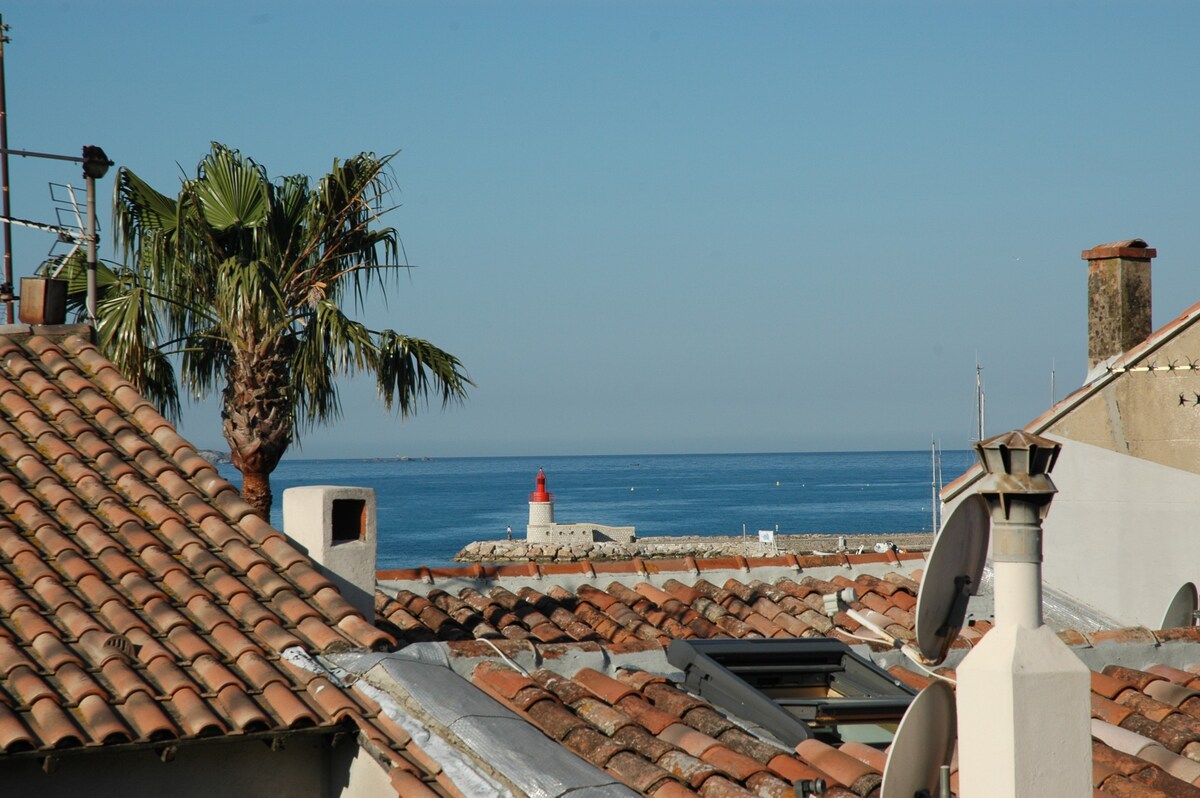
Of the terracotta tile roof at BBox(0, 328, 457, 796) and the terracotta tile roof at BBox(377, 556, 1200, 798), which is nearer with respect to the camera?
the terracotta tile roof at BBox(0, 328, 457, 796)

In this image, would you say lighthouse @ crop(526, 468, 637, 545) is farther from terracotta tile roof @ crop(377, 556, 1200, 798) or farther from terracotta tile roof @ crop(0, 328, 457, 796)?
terracotta tile roof @ crop(0, 328, 457, 796)

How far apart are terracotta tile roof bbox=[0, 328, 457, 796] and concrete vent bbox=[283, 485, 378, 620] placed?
40 centimetres

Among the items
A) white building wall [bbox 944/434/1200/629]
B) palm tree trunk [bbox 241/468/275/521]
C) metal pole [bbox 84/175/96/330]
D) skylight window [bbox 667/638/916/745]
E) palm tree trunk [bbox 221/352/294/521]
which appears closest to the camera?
skylight window [bbox 667/638/916/745]

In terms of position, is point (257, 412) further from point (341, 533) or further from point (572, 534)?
point (572, 534)

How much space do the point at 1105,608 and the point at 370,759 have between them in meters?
9.23

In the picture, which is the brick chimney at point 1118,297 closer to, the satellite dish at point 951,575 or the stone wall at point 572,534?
the satellite dish at point 951,575

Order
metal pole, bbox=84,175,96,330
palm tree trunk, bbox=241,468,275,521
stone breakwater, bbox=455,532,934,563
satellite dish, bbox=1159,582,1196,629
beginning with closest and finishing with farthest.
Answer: metal pole, bbox=84,175,96,330
satellite dish, bbox=1159,582,1196,629
palm tree trunk, bbox=241,468,275,521
stone breakwater, bbox=455,532,934,563

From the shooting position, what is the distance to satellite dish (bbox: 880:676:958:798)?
179 inches

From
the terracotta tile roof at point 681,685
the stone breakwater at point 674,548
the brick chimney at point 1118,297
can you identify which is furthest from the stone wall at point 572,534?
the terracotta tile roof at point 681,685

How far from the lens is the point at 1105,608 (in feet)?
43.7

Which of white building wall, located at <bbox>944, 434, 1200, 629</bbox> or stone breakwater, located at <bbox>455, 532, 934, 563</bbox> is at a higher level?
white building wall, located at <bbox>944, 434, 1200, 629</bbox>

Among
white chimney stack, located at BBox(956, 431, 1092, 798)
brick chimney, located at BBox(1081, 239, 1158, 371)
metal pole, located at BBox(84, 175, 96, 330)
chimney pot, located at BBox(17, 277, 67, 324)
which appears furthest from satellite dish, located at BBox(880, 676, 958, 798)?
brick chimney, located at BBox(1081, 239, 1158, 371)

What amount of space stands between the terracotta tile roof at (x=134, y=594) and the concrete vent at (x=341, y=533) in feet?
1.30

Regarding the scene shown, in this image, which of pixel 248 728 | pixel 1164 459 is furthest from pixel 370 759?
pixel 1164 459
